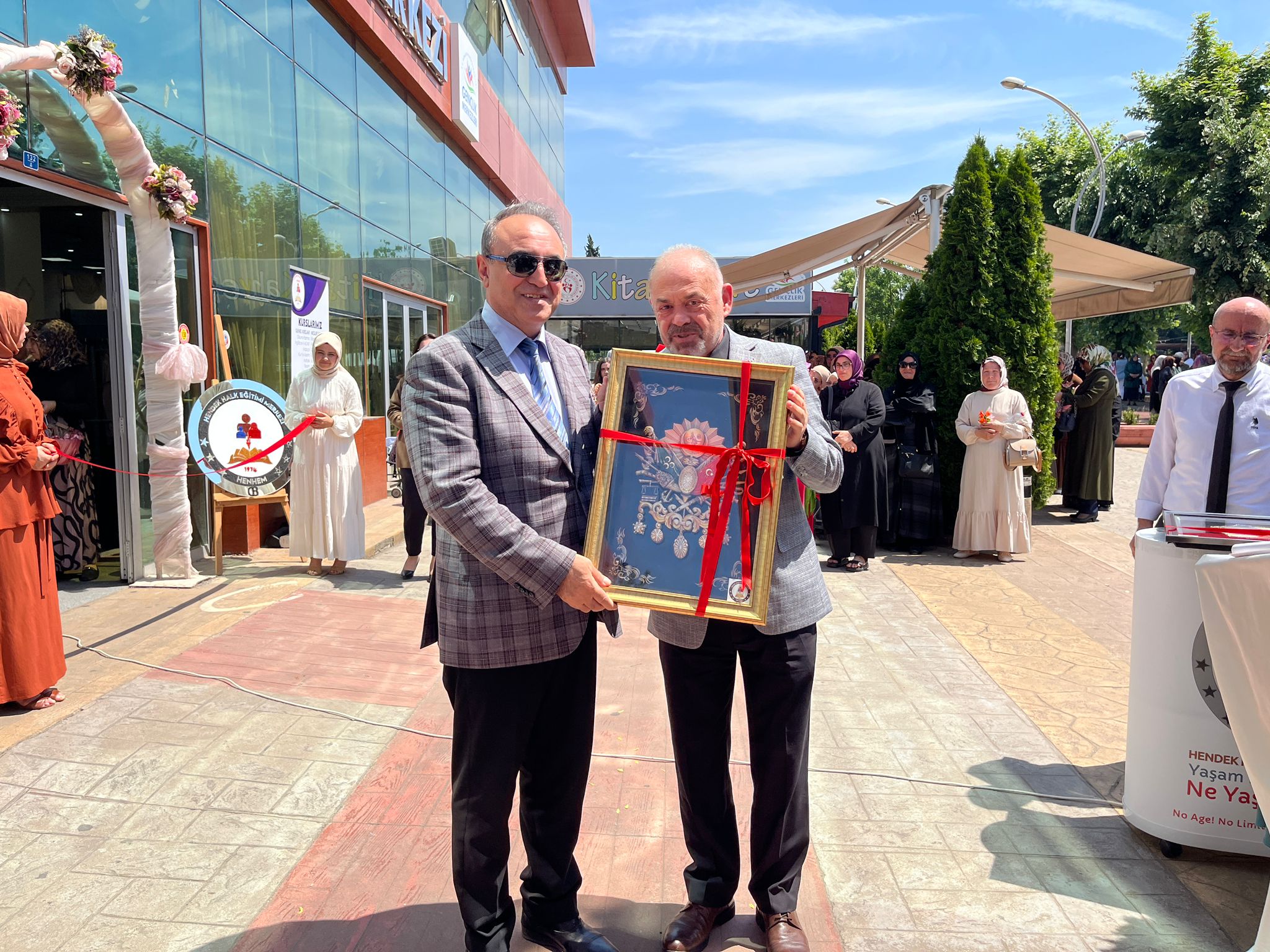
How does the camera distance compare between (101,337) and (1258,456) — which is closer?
(1258,456)

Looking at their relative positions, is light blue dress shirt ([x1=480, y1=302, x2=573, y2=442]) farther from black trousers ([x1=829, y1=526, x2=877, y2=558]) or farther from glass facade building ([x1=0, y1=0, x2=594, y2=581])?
black trousers ([x1=829, y1=526, x2=877, y2=558])

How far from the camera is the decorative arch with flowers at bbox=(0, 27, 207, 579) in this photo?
652 centimetres

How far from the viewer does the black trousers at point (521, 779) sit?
2.38 m

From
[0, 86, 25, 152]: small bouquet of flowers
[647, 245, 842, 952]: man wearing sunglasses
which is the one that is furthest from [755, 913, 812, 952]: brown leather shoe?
[0, 86, 25, 152]: small bouquet of flowers

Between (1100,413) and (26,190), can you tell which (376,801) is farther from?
(1100,413)

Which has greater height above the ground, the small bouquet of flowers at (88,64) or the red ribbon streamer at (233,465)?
the small bouquet of flowers at (88,64)

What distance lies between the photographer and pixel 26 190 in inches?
282

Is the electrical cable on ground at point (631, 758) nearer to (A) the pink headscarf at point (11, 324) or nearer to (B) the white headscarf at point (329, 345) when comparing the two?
(A) the pink headscarf at point (11, 324)

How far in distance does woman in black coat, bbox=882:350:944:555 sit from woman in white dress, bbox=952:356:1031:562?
0.39 m

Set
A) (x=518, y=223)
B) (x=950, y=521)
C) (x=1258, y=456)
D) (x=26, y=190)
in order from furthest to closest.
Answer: (x=950, y=521) < (x=26, y=190) < (x=1258, y=456) < (x=518, y=223)

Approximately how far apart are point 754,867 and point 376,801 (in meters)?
1.70

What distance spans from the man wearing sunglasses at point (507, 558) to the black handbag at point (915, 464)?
7134 mm

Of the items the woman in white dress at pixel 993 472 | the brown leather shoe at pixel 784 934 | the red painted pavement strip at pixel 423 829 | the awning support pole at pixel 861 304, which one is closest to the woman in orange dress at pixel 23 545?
the red painted pavement strip at pixel 423 829

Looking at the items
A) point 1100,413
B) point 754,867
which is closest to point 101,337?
point 754,867
